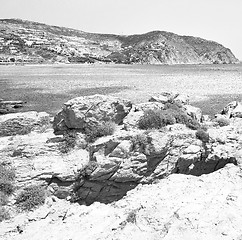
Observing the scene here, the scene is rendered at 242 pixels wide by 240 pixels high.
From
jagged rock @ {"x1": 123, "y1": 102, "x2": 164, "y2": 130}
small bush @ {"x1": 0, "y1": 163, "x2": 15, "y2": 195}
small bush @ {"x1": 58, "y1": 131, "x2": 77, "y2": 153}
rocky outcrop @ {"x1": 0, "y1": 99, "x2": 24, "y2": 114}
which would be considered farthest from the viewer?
rocky outcrop @ {"x1": 0, "y1": 99, "x2": 24, "y2": 114}

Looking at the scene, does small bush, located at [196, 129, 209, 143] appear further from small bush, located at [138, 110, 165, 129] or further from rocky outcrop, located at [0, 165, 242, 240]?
rocky outcrop, located at [0, 165, 242, 240]

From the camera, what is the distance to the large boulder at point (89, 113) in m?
15.8

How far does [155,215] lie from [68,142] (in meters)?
6.92

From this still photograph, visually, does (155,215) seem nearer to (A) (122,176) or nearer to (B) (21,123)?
(A) (122,176)

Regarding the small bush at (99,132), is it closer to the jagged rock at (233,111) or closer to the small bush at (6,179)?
the small bush at (6,179)

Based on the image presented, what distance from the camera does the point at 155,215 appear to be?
1021 centimetres

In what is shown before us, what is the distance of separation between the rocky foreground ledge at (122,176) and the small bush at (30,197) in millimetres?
287

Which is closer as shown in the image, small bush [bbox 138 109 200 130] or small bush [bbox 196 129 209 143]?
small bush [bbox 196 129 209 143]

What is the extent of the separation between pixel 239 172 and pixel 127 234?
6.75 m

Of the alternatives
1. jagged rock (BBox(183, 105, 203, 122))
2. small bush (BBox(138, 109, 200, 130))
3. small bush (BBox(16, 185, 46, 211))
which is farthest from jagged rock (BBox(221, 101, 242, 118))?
small bush (BBox(16, 185, 46, 211))

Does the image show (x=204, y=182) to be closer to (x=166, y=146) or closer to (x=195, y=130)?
(x=166, y=146)

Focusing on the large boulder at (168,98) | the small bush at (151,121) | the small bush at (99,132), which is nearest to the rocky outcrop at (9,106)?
the large boulder at (168,98)

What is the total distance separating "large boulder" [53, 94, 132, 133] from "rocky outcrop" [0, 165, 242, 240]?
15.8 ft

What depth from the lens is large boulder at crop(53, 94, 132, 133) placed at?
1578cm
